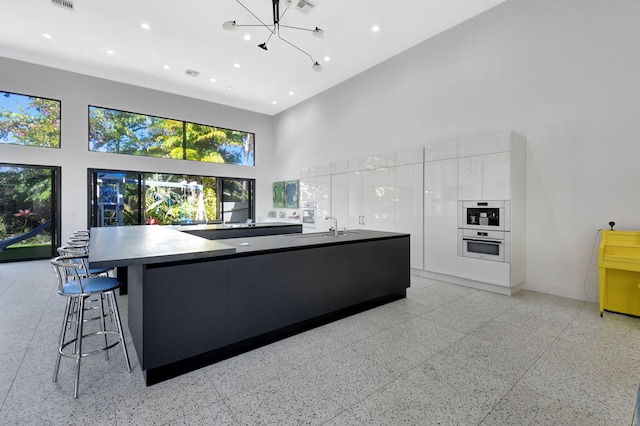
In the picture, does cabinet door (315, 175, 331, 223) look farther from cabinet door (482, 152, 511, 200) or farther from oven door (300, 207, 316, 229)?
cabinet door (482, 152, 511, 200)

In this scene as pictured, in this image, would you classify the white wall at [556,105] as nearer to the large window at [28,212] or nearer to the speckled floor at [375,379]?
the speckled floor at [375,379]

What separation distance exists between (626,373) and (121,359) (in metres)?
3.86

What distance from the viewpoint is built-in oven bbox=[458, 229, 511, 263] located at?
3.98 m

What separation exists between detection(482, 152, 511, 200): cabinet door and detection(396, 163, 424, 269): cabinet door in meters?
1.03

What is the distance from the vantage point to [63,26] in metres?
4.95

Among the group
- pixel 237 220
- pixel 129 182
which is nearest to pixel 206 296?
pixel 129 182

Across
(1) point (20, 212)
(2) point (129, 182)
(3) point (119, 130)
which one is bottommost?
(1) point (20, 212)

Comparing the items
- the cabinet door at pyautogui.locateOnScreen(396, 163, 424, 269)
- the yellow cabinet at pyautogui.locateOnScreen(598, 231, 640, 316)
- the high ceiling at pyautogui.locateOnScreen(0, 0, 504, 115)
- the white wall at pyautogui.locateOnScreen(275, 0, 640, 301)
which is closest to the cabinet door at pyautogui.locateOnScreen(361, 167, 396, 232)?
the cabinet door at pyautogui.locateOnScreen(396, 163, 424, 269)

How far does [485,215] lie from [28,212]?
29.7 ft

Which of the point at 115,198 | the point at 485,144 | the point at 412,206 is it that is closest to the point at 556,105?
the point at 485,144

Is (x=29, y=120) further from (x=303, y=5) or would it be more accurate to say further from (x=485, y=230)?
(x=485, y=230)

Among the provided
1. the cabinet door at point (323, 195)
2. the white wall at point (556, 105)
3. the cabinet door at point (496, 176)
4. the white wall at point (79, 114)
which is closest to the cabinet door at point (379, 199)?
the white wall at point (556, 105)

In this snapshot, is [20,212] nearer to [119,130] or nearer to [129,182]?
[129,182]

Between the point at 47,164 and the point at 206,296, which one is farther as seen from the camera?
the point at 47,164
